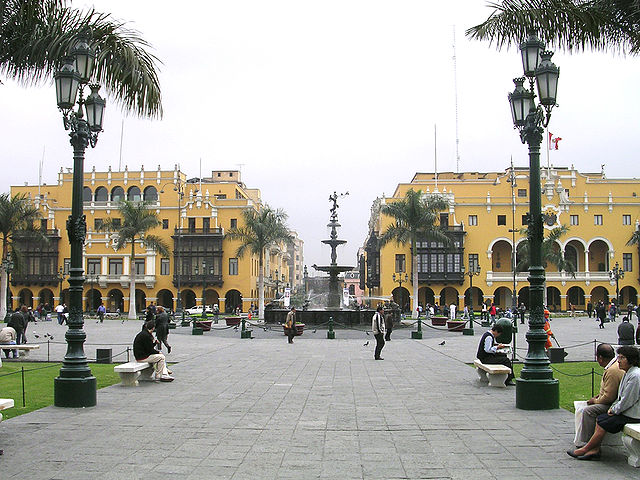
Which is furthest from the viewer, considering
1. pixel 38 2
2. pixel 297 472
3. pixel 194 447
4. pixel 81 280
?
pixel 81 280

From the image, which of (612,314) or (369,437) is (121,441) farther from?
(612,314)

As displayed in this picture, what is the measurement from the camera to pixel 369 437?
25.6 feet

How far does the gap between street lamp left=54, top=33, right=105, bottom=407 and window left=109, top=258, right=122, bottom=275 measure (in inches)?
2319

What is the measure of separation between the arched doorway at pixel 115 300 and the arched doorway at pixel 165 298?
13.6ft

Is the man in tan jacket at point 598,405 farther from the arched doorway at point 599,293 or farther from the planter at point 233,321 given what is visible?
the arched doorway at point 599,293

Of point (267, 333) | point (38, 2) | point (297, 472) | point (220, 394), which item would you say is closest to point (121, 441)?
point (297, 472)

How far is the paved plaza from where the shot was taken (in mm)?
6305

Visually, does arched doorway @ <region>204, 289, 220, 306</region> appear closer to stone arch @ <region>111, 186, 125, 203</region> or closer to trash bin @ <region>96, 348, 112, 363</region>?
stone arch @ <region>111, 186, 125, 203</region>

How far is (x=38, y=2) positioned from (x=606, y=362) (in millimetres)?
9327

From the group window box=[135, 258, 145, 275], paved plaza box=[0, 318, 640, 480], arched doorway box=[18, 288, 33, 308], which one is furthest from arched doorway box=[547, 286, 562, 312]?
arched doorway box=[18, 288, 33, 308]

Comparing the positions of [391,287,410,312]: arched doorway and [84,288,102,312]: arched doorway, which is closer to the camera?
[84,288,102,312]: arched doorway

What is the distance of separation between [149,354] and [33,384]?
2.36 metres

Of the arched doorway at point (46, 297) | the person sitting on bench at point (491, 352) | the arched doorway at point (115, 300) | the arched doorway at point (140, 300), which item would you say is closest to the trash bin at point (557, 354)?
the person sitting on bench at point (491, 352)

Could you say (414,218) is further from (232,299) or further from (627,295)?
(627,295)
